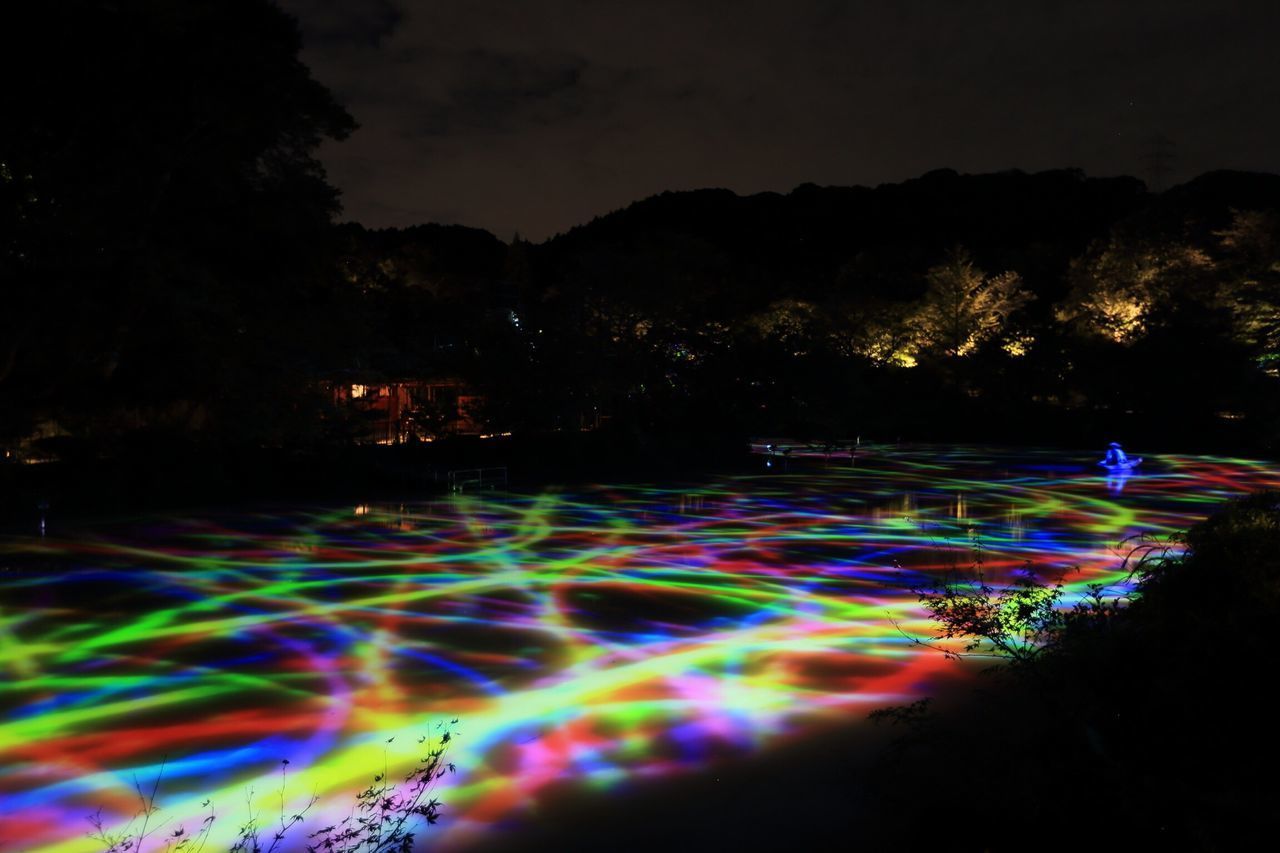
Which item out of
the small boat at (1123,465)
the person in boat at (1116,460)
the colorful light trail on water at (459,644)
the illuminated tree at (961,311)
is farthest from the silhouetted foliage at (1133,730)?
the illuminated tree at (961,311)

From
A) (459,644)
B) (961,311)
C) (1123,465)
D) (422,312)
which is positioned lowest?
(459,644)

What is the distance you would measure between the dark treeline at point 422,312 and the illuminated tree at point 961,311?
8 centimetres

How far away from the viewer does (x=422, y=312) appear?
21.0m

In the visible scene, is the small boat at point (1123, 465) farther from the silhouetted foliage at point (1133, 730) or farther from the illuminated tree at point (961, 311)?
the silhouetted foliage at point (1133, 730)

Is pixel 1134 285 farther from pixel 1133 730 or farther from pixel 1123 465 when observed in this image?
pixel 1133 730

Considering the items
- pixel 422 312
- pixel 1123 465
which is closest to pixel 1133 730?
pixel 1123 465

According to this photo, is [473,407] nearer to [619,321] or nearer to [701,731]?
[619,321]

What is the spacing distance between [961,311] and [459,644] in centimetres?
2787

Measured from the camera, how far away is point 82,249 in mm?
8484

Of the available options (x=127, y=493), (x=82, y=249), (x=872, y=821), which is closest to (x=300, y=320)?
(x=82, y=249)

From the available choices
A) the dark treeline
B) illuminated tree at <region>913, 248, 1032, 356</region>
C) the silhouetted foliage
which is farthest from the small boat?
the silhouetted foliage

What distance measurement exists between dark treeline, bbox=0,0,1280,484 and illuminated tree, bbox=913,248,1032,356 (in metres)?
0.08

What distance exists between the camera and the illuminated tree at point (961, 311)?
98.4ft

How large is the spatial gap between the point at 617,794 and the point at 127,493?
10598 millimetres
